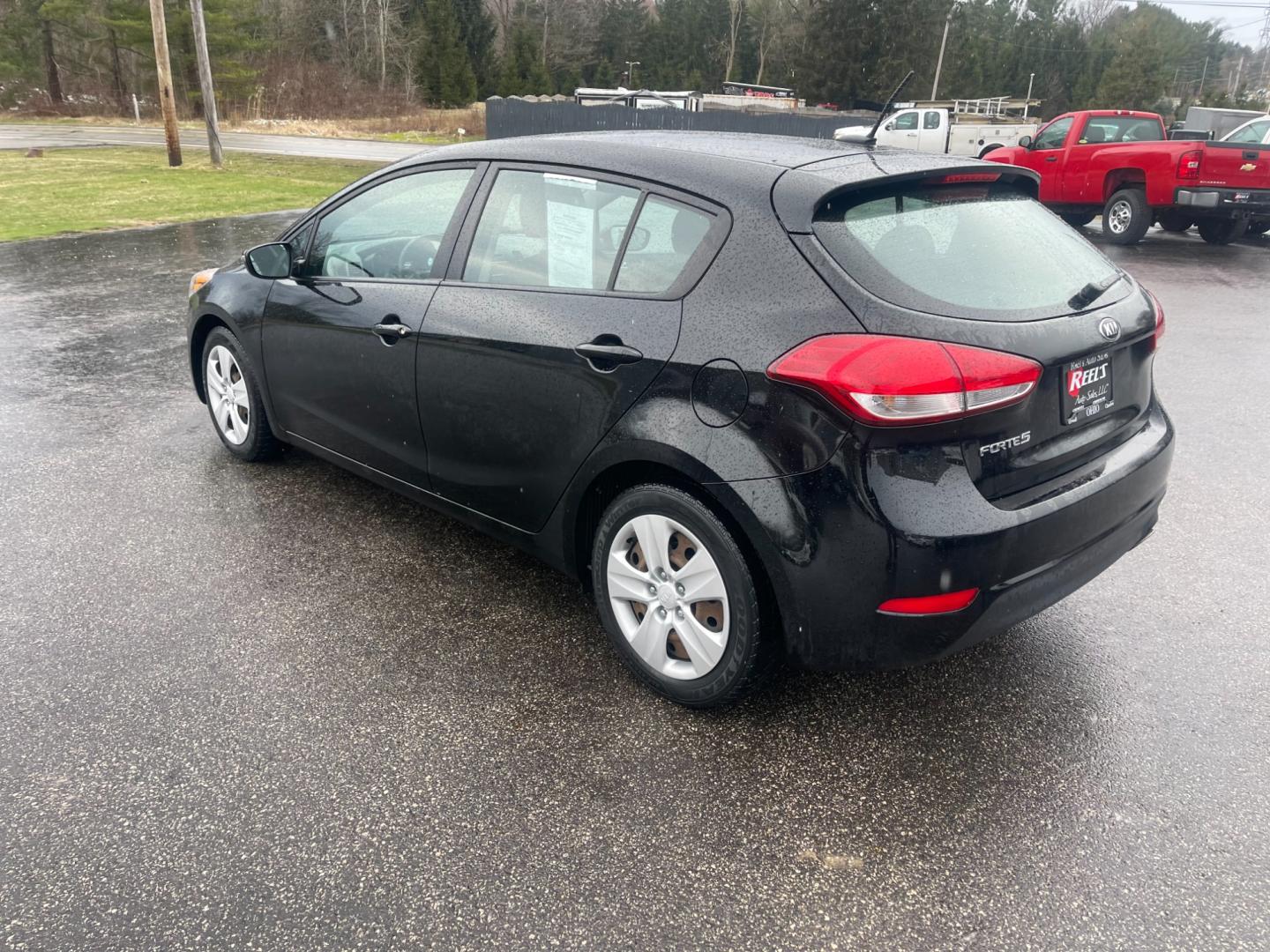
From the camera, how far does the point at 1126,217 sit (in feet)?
46.0

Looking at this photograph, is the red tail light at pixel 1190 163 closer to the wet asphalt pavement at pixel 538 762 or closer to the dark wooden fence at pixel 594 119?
the wet asphalt pavement at pixel 538 762

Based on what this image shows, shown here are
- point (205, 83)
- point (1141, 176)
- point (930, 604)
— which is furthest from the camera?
point (205, 83)

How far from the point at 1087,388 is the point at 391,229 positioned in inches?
107

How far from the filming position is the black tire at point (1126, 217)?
539 inches

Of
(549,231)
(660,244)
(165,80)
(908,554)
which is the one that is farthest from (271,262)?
(165,80)

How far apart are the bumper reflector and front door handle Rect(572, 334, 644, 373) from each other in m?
1.00

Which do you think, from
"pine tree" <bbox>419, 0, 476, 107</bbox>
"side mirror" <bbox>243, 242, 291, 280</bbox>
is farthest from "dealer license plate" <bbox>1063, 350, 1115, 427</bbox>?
"pine tree" <bbox>419, 0, 476, 107</bbox>

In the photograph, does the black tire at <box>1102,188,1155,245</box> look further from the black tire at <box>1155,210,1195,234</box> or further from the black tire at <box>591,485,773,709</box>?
the black tire at <box>591,485,773,709</box>

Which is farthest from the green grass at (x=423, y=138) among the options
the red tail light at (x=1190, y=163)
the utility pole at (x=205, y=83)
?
the red tail light at (x=1190, y=163)

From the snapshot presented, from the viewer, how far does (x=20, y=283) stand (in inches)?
396

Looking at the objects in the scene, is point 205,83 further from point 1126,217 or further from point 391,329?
point 391,329

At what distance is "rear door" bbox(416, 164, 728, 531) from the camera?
116 inches

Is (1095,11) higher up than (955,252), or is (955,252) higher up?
(1095,11)

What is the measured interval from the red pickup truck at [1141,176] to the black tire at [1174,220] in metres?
0.01
